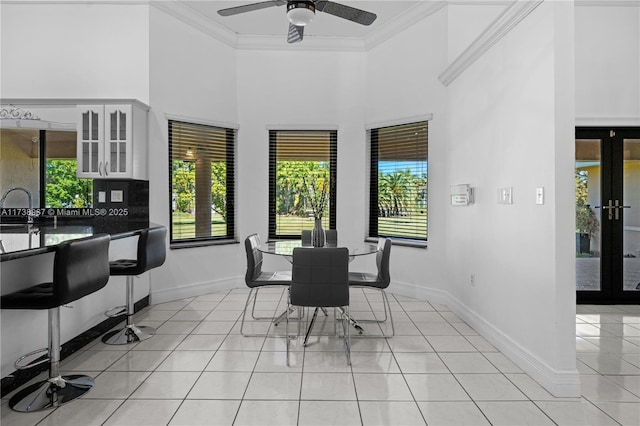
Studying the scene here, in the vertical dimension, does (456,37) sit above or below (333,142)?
above

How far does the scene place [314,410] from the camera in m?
2.27

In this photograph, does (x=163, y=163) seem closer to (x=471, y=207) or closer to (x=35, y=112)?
(x=35, y=112)

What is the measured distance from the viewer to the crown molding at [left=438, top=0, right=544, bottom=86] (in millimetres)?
2721

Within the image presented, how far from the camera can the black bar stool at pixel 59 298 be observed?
219 cm

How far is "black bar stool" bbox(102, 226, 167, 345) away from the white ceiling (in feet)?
9.39

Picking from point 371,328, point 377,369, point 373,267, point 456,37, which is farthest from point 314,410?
point 456,37

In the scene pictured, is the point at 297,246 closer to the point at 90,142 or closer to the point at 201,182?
the point at 201,182

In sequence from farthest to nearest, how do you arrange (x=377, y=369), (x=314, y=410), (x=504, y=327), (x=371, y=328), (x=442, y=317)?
(x=442, y=317)
(x=371, y=328)
(x=504, y=327)
(x=377, y=369)
(x=314, y=410)

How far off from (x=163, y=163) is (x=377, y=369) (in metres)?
3.37

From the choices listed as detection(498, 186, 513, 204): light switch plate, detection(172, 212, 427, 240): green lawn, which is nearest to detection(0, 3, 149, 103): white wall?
detection(172, 212, 427, 240): green lawn

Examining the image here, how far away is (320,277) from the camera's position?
2.94 meters

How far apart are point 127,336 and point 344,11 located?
10.8ft

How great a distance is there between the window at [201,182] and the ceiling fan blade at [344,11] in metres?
2.47

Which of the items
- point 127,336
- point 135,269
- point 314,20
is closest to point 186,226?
point 135,269
